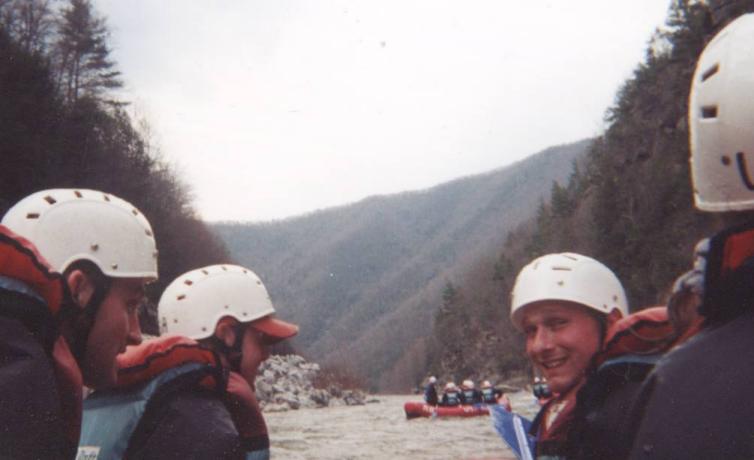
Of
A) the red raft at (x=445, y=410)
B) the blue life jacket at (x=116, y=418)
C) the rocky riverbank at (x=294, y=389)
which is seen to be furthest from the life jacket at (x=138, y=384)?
the rocky riverbank at (x=294, y=389)

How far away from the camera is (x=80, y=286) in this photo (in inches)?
110

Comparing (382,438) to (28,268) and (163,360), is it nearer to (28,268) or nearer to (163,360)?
(163,360)

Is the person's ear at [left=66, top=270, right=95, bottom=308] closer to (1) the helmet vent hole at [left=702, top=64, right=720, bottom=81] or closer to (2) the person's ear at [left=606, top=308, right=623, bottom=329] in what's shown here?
(1) the helmet vent hole at [left=702, top=64, right=720, bottom=81]

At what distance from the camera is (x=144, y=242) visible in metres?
3.17

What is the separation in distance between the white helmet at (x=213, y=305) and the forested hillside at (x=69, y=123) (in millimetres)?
21039

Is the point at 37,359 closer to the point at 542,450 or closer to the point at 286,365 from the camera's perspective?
the point at 542,450

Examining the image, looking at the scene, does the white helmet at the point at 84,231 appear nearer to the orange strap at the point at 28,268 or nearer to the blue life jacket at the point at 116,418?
the blue life jacket at the point at 116,418

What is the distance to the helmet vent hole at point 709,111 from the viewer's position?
1688 mm

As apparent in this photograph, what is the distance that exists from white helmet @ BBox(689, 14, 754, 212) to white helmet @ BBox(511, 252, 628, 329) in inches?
89.3

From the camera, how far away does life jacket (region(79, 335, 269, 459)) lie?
306cm

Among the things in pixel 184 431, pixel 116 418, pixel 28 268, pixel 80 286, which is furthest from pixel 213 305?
pixel 28 268

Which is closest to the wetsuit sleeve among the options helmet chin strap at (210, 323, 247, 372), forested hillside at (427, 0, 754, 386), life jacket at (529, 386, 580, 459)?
life jacket at (529, 386, 580, 459)

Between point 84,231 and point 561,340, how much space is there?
2206mm

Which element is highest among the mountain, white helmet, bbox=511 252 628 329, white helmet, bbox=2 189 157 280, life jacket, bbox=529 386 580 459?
white helmet, bbox=2 189 157 280
